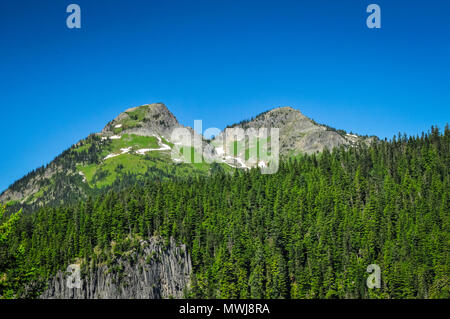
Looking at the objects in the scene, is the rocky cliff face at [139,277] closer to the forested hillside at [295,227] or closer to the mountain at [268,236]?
the mountain at [268,236]

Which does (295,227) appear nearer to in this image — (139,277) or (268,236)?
(268,236)

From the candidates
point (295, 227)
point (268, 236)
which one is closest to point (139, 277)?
point (268, 236)

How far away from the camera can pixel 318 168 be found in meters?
180

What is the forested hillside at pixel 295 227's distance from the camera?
367 ft

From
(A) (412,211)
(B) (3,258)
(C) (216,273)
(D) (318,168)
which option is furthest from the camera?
(D) (318,168)

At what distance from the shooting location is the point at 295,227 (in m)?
137

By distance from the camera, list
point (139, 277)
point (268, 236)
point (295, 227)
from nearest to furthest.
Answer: point (139, 277), point (295, 227), point (268, 236)

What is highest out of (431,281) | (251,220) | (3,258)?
(251,220)

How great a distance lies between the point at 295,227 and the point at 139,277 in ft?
174

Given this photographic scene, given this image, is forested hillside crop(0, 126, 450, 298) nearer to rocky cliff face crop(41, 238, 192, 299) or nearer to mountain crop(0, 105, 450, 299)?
mountain crop(0, 105, 450, 299)

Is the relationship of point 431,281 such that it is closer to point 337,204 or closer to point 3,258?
point 337,204
